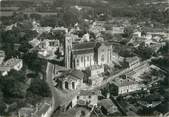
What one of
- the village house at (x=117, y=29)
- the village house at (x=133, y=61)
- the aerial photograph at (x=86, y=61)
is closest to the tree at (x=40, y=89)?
the aerial photograph at (x=86, y=61)

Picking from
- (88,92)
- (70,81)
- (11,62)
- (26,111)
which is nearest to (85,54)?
(70,81)

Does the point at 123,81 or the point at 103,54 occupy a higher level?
the point at 103,54

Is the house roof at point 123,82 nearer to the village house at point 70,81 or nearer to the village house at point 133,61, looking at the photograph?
the village house at point 70,81

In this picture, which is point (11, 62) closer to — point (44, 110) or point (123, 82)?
point (44, 110)

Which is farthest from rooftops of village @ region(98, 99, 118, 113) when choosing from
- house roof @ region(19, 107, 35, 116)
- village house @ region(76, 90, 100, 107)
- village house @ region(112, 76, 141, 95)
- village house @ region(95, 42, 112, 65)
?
village house @ region(95, 42, 112, 65)

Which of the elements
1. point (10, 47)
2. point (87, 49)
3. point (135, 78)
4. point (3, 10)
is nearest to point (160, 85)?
point (135, 78)

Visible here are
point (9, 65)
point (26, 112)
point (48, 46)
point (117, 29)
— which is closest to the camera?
point (26, 112)

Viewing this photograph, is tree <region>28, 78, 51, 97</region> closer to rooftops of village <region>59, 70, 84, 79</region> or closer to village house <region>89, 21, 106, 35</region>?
rooftops of village <region>59, 70, 84, 79</region>
